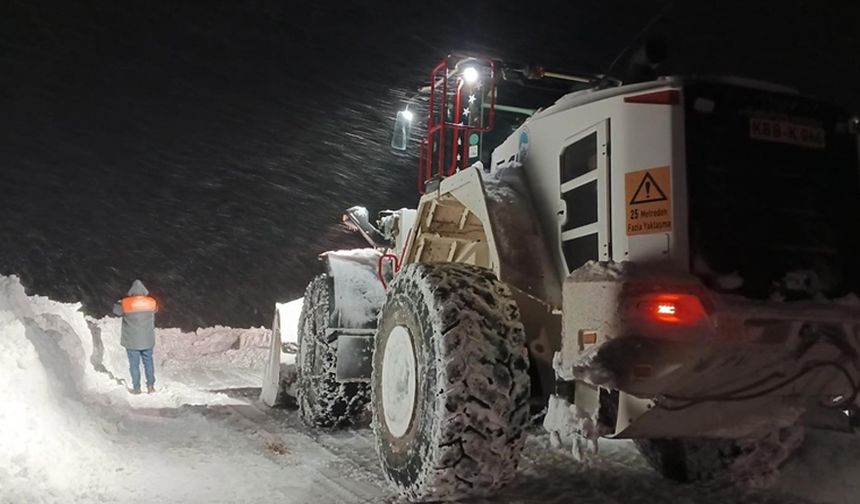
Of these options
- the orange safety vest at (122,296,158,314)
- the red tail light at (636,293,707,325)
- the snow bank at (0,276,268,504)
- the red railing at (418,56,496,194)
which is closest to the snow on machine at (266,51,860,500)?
the red tail light at (636,293,707,325)

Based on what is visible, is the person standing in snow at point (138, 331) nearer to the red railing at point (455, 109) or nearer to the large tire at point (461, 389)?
the red railing at point (455, 109)

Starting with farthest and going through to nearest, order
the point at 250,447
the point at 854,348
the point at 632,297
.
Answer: the point at 250,447 < the point at 854,348 < the point at 632,297

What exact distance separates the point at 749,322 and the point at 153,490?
12.4 ft

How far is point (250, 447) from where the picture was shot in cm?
613

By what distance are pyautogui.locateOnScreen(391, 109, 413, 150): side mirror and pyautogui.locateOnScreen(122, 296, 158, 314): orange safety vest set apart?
6208mm

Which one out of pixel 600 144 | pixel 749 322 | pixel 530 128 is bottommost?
pixel 749 322

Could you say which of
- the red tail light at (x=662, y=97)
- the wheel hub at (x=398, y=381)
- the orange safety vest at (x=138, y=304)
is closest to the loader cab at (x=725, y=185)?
the red tail light at (x=662, y=97)

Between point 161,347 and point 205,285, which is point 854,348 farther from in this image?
point 205,285

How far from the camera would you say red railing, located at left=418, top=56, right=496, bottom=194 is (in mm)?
5438

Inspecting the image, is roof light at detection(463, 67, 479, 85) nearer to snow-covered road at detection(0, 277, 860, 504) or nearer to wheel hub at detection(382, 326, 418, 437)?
wheel hub at detection(382, 326, 418, 437)

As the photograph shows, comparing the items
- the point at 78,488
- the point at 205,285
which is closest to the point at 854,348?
the point at 78,488

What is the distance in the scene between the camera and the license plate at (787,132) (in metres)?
3.78

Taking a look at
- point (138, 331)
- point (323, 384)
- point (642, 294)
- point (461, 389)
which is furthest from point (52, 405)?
point (138, 331)

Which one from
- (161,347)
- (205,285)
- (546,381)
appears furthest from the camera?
(205,285)
